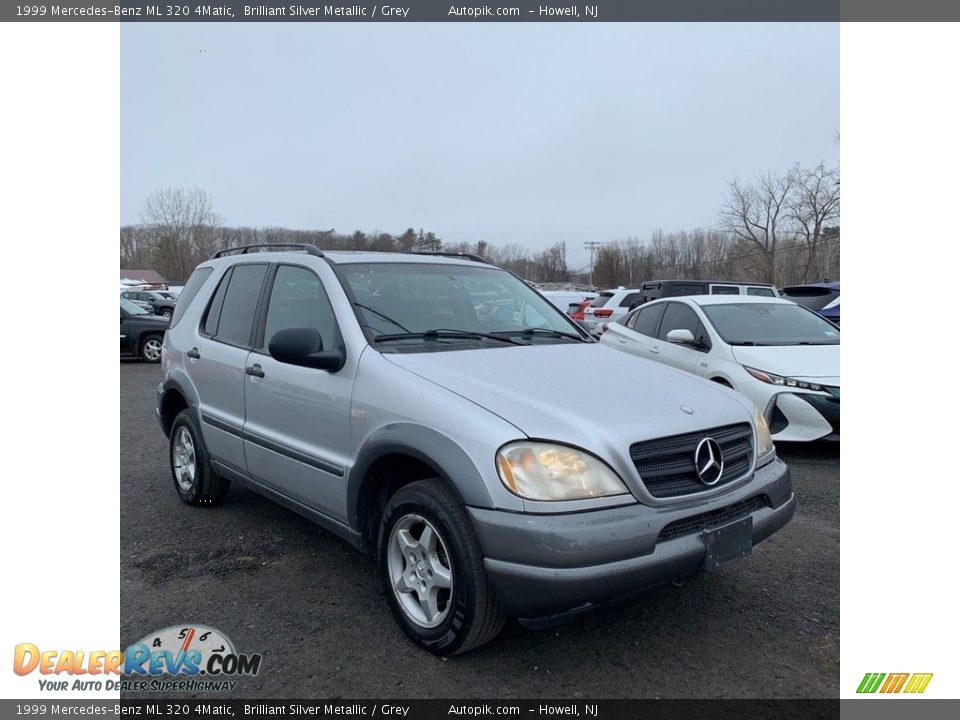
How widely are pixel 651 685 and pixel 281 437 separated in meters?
2.30

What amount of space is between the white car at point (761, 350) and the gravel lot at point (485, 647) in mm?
1487

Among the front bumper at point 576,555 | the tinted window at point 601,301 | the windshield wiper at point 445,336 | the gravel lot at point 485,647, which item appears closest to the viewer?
the front bumper at point 576,555

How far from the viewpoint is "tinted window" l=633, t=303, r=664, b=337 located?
8188mm

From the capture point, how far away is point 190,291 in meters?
5.26

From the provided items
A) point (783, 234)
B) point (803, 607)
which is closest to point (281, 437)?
point (803, 607)

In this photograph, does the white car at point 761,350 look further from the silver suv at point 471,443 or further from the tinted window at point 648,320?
the silver suv at point 471,443

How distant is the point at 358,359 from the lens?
3.36 meters

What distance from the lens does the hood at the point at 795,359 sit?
611 cm

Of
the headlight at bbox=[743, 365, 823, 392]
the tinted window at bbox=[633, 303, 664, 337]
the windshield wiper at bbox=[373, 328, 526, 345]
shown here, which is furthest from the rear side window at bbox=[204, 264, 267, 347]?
the tinted window at bbox=[633, 303, 664, 337]

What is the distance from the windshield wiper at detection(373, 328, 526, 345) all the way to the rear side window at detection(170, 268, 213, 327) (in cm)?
229

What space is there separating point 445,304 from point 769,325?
4557 millimetres

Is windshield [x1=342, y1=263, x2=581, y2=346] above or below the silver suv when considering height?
above
